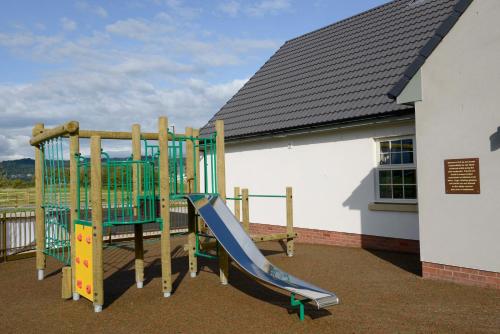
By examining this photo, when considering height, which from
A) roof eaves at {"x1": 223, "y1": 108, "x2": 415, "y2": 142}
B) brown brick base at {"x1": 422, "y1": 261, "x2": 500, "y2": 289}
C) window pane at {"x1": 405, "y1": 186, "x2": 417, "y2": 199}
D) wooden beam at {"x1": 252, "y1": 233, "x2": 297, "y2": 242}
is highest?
roof eaves at {"x1": 223, "y1": 108, "x2": 415, "y2": 142}

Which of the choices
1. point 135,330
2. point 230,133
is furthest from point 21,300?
point 230,133

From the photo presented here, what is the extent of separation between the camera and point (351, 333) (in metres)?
5.04

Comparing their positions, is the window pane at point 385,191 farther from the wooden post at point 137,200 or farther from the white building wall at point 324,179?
the wooden post at point 137,200

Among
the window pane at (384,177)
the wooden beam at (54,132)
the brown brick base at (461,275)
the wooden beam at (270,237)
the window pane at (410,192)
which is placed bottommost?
the brown brick base at (461,275)

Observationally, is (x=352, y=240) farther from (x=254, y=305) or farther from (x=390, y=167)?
(x=254, y=305)

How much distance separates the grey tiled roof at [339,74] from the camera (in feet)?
36.3

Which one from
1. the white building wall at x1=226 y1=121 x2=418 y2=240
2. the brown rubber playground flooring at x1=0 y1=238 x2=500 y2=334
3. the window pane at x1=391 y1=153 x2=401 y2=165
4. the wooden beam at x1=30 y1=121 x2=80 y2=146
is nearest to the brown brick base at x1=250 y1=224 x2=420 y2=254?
the white building wall at x1=226 y1=121 x2=418 y2=240

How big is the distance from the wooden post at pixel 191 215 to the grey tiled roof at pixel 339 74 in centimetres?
396

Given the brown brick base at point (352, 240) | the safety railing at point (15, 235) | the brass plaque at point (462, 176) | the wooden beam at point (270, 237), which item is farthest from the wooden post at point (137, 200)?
the brown brick base at point (352, 240)

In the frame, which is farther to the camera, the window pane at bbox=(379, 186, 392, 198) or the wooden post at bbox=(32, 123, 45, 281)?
the window pane at bbox=(379, 186, 392, 198)

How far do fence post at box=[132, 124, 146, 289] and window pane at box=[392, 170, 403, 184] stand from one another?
564 centimetres

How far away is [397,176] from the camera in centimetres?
1000

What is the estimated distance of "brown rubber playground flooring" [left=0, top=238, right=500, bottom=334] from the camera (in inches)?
212

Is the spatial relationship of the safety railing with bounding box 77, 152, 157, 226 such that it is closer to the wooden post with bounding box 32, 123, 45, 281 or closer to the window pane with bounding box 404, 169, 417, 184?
the wooden post with bounding box 32, 123, 45, 281
